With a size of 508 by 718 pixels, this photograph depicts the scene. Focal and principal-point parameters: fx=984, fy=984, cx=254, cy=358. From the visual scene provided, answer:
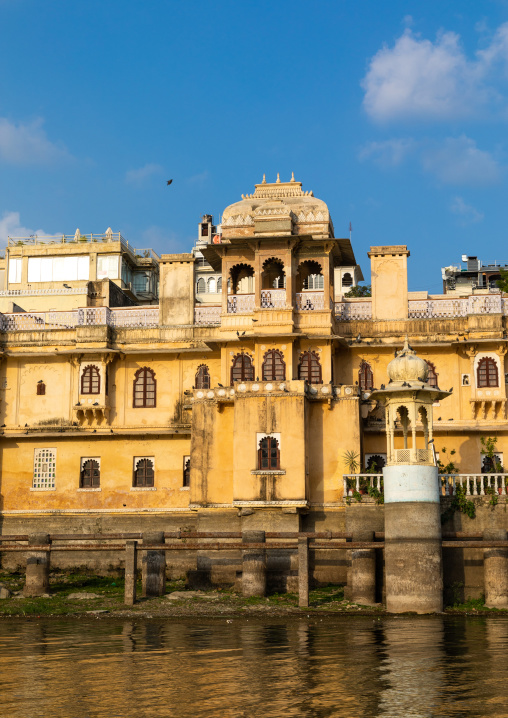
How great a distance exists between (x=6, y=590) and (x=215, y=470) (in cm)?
771

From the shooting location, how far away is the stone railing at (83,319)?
37.8 meters

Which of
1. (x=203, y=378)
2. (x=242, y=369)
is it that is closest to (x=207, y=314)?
(x=203, y=378)

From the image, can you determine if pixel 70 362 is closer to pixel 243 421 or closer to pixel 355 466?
pixel 243 421

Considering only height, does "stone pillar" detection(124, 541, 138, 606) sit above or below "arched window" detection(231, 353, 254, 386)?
below

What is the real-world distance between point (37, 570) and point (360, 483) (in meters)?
10.5

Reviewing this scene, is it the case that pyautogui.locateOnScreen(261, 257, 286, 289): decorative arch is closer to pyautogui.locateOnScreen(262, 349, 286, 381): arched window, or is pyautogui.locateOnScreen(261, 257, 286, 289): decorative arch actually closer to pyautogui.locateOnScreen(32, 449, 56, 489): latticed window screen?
pyautogui.locateOnScreen(262, 349, 286, 381): arched window

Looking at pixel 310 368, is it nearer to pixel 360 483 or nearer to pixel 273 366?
pixel 273 366

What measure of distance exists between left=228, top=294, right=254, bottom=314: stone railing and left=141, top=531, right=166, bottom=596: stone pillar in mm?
9475

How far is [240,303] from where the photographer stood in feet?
117

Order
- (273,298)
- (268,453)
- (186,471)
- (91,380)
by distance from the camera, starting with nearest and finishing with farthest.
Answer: (268,453), (273,298), (186,471), (91,380)

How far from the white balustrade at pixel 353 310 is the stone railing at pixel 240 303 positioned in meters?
3.40

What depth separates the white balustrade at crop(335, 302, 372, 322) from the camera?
36.7 m

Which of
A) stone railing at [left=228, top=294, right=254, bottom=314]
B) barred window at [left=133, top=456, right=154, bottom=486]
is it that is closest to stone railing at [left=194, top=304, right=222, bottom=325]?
stone railing at [left=228, top=294, right=254, bottom=314]

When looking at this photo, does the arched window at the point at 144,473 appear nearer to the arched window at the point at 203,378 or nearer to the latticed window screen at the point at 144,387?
the latticed window screen at the point at 144,387
